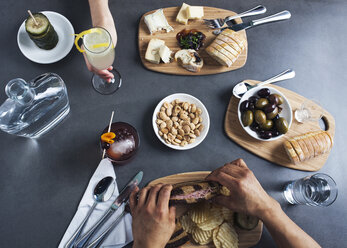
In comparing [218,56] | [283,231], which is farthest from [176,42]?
[283,231]

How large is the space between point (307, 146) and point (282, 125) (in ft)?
0.45

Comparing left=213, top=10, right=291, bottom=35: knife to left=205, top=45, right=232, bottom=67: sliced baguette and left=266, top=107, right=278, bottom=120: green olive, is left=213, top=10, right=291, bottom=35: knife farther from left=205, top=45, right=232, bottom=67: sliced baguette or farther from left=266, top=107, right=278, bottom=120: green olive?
left=266, top=107, right=278, bottom=120: green olive

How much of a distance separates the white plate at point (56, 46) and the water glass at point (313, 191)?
1115 mm

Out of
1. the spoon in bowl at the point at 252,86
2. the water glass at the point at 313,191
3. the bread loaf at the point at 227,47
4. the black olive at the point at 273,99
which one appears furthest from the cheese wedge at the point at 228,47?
the water glass at the point at 313,191

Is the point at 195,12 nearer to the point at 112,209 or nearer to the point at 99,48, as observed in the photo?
the point at 99,48

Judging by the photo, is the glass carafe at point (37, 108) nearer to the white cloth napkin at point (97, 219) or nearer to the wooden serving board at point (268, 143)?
the white cloth napkin at point (97, 219)

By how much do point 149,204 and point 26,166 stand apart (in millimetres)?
554

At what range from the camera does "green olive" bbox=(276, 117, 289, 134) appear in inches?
44.1

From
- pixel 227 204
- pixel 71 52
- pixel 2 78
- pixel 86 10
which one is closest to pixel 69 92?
pixel 71 52

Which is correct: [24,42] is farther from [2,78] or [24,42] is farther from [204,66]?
[204,66]

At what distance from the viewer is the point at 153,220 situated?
34.8 inches

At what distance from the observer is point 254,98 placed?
1162mm

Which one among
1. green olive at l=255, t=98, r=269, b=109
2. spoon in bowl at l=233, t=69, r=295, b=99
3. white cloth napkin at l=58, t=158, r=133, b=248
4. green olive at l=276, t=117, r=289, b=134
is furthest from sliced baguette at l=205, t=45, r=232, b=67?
white cloth napkin at l=58, t=158, r=133, b=248

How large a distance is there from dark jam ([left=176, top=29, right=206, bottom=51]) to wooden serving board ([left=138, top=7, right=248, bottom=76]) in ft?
0.06
